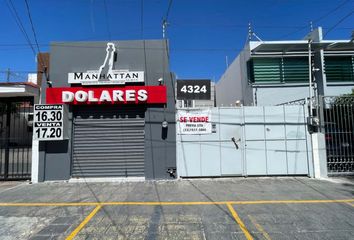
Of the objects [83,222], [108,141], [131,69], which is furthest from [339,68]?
[83,222]

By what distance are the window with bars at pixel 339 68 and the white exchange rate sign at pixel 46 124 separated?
1459 cm

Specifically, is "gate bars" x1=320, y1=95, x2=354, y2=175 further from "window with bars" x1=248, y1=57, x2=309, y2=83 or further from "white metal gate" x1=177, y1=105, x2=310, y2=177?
"window with bars" x1=248, y1=57, x2=309, y2=83

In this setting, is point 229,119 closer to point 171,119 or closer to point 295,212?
point 171,119

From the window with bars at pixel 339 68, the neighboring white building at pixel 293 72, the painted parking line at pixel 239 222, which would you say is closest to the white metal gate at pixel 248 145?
the painted parking line at pixel 239 222

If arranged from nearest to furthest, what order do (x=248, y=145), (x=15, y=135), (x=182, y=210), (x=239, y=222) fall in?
(x=239, y=222)
(x=182, y=210)
(x=248, y=145)
(x=15, y=135)

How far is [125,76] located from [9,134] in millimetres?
5814

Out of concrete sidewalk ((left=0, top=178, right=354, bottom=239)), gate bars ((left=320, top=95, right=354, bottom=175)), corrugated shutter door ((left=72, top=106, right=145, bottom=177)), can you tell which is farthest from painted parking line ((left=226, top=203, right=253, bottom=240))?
gate bars ((left=320, top=95, right=354, bottom=175))

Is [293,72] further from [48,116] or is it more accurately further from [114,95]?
[48,116]

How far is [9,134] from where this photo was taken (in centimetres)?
1112

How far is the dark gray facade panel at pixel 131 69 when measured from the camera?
10.6 metres

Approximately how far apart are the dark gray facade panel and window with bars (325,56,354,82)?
9.98 meters

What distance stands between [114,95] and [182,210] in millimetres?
5918

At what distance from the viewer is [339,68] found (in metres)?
14.7

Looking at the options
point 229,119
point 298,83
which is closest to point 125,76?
point 229,119
